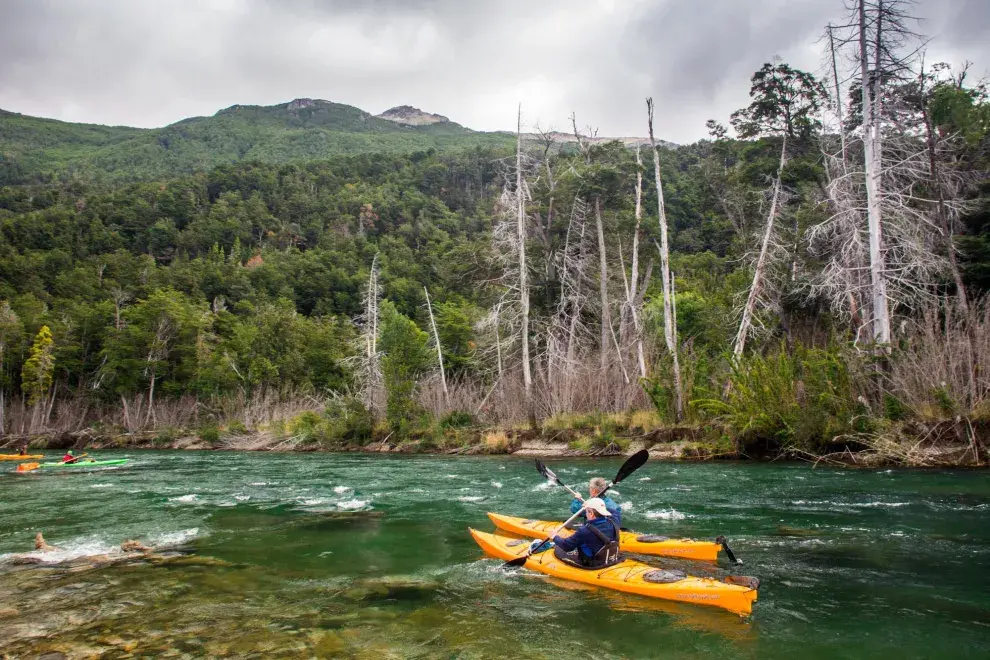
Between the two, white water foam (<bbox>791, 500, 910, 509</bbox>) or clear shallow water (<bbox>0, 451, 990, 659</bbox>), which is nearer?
clear shallow water (<bbox>0, 451, 990, 659</bbox>)

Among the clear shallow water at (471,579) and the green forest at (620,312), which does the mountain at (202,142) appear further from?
the clear shallow water at (471,579)

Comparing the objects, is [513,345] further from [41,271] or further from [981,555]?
[41,271]

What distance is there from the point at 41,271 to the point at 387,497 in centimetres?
6785

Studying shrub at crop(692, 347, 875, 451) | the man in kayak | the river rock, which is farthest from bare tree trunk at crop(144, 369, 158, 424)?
the man in kayak

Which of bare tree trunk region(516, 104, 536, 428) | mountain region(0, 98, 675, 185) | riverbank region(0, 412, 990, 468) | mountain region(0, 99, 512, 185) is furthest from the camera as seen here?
mountain region(0, 99, 512, 185)

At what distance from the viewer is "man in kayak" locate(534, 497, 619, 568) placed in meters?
7.08

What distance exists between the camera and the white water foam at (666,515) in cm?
1020

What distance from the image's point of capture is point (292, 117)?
635 feet

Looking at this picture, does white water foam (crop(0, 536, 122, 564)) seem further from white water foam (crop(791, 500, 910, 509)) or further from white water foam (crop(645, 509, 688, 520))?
white water foam (crop(791, 500, 910, 509))

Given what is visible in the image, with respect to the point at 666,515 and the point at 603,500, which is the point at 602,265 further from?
the point at 603,500

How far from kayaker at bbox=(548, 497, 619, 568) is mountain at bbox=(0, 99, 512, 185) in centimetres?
12502

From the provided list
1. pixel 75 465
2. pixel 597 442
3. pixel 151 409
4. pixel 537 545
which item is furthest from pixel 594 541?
pixel 151 409

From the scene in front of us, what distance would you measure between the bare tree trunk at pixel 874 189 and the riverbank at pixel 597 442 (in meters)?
2.93

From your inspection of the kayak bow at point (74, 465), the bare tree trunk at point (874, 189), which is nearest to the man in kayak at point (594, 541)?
the bare tree trunk at point (874, 189)
